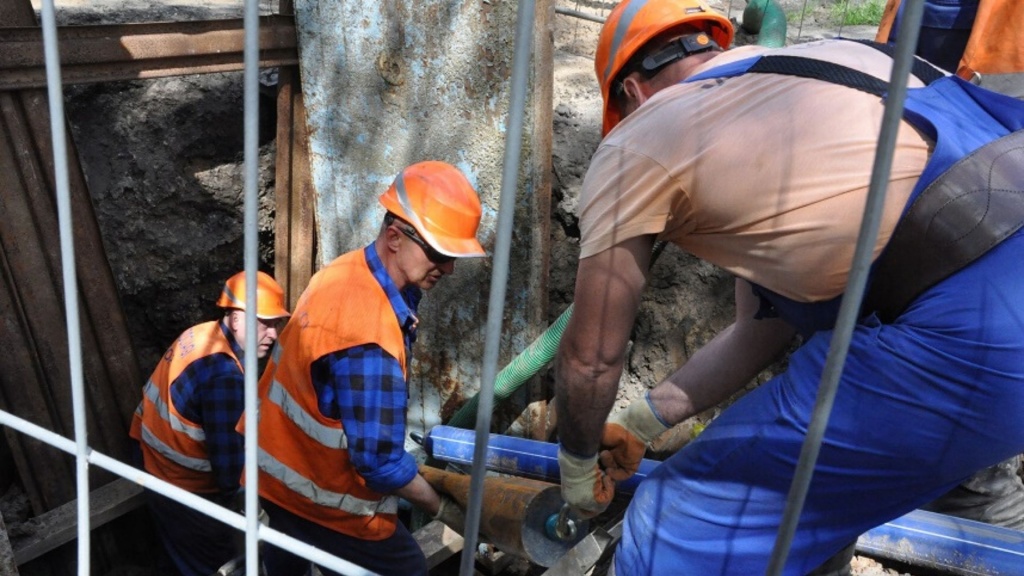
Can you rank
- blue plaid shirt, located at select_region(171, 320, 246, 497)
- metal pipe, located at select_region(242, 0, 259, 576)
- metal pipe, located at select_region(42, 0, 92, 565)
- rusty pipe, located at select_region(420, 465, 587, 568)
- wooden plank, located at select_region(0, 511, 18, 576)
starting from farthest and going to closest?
blue plaid shirt, located at select_region(171, 320, 246, 497), rusty pipe, located at select_region(420, 465, 587, 568), wooden plank, located at select_region(0, 511, 18, 576), metal pipe, located at select_region(42, 0, 92, 565), metal pipe, located at select_region(242, 0, 259, 576)

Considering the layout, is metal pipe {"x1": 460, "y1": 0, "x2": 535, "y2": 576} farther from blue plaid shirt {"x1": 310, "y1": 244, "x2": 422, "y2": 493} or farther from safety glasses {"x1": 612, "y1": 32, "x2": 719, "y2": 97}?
blue plaid shirt {"x1": 310, "y1": 244, "x2": 422, "y2": 493}

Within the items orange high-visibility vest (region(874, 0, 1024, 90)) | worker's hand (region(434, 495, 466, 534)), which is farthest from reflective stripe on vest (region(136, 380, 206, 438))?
orange high-visibility vest (region(874, 0, 1024, 90))

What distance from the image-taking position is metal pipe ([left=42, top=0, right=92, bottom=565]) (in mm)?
1480

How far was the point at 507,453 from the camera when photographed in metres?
3.27

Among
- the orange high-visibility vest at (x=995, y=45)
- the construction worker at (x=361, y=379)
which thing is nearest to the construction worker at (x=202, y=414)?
the construction worker at (x=361, y=379)

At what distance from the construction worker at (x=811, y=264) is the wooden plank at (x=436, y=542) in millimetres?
1395

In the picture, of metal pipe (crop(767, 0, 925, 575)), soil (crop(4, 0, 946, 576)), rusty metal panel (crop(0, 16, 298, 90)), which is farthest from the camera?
soil (crop(4, 0, 946, 576))

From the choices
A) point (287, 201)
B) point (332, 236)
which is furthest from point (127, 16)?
point (332, 236)

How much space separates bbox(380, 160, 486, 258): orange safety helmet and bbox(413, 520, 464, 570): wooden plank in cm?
136

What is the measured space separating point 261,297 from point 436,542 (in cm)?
119

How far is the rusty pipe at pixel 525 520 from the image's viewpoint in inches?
108

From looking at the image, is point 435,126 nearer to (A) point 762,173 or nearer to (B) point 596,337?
(B) point 596,337

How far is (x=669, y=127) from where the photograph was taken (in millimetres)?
1914

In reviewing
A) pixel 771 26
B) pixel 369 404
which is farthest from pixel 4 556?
pixel 771 26
